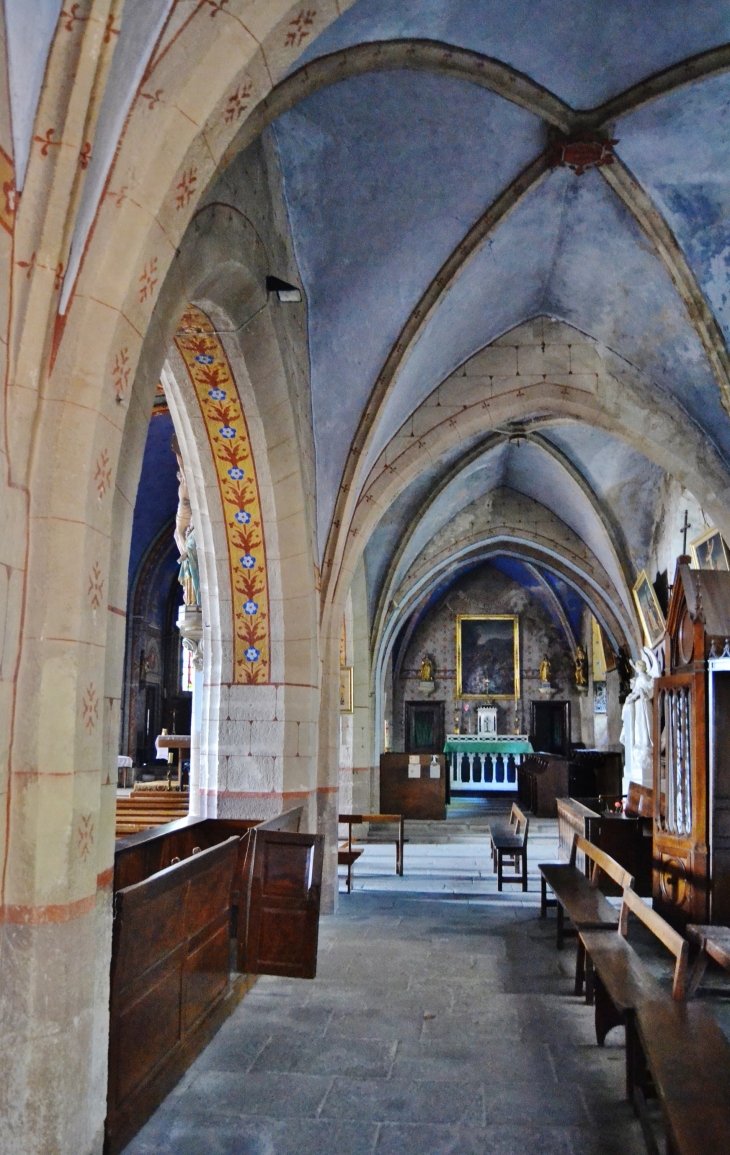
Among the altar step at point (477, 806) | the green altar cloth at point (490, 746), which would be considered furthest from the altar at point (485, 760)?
the altar step at point (477, 806)

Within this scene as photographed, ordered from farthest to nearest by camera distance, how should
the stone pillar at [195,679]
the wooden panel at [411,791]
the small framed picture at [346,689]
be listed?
the wooden panel at [411,791] < the small framed picture at [346,689] < the stone pillar at [195,679]

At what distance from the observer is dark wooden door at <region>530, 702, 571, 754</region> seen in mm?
22469

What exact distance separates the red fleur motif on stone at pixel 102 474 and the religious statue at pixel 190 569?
13.1 feet

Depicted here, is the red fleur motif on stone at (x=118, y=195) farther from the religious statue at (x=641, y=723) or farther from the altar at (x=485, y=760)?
the altar at (x=485, y=760)

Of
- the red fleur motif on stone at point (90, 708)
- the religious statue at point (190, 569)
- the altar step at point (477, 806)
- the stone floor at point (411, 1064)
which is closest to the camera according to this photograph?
the red fleur motif on stone at point (90, 708)

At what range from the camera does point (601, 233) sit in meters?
7.31

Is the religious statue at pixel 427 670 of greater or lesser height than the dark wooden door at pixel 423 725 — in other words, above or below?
above

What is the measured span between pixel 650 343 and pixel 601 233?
1.21m

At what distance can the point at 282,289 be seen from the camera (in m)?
5.54

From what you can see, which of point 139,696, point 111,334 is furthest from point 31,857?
point 139,696

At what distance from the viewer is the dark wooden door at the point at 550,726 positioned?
22.5 m

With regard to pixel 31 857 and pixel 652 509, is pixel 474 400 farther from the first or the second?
pixel 31 857

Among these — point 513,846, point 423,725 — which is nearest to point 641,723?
point 513,846

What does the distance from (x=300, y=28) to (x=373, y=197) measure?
2761mm
